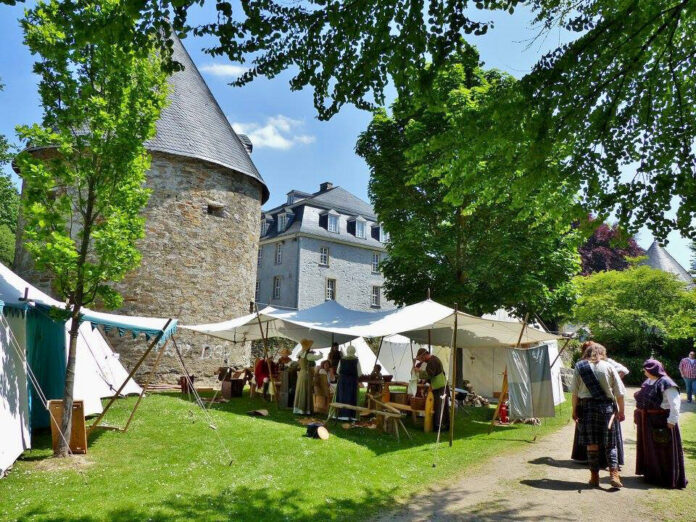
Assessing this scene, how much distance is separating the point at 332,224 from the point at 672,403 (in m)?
26.1

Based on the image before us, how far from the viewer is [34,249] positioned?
21.9 feet

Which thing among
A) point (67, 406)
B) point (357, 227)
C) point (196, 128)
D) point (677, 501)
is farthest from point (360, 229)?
point (677, 501)

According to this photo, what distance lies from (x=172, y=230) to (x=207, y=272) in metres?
1.61

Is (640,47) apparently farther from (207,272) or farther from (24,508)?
(207,272)

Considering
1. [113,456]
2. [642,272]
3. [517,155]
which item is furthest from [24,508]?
[642,272]

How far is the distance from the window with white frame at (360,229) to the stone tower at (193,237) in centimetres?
1486

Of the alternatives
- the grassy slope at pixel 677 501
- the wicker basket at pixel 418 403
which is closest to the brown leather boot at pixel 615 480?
the grassy slope at pixel 677 501

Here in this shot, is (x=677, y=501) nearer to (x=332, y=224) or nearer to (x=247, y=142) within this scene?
(x=247, y=142)

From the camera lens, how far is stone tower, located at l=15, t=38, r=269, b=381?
15.1m

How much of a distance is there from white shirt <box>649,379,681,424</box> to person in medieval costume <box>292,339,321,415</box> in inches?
279

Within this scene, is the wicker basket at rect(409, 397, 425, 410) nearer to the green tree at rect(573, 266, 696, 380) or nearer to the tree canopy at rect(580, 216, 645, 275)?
the green tree at rect(573, 266, 696, 380)

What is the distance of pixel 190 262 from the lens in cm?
1566

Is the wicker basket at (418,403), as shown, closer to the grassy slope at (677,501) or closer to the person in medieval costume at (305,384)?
the person in medieval costume at (305,384)

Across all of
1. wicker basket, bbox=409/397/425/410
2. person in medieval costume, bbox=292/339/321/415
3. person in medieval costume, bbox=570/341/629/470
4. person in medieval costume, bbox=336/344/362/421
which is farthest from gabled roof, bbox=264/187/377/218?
person in medieval costume, bbox=570/341/629/470
